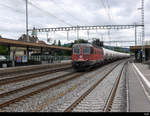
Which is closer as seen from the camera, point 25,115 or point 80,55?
point 25,115

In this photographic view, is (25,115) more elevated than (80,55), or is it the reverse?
(80,55)

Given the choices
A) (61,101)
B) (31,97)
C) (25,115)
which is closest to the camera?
(25,115)

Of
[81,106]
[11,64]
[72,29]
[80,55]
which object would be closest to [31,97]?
[81,106]

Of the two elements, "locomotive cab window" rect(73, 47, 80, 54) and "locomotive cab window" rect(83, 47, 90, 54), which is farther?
"locomotive cab window" rect(73, 47, 80, 54)

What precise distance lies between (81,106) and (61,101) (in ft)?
3.59

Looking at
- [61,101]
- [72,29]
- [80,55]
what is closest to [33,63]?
[72,29]

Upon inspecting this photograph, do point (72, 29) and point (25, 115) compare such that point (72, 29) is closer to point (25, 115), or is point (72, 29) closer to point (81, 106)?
point (81, 106)

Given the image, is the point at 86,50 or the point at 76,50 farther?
the point at 76,50

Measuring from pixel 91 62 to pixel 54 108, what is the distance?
45.7 feet

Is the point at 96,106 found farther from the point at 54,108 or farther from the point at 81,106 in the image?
the point at 54,108

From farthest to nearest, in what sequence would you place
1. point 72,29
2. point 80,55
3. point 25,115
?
1. point 72,29
2. point 80,55
3. point 25,115

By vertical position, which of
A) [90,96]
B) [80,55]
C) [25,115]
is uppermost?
[80,55]

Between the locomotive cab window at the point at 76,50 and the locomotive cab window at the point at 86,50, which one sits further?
the locomotive cab window at the point at 76,50

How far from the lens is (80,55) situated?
19734 millimetres
